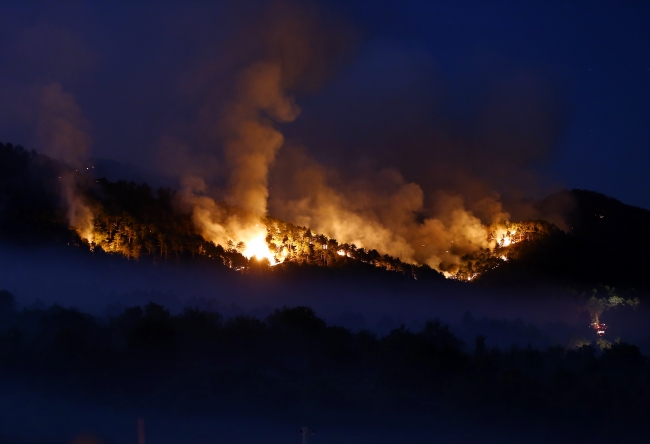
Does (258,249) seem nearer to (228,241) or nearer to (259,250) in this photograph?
(259,250)

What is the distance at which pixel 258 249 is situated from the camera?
42.2 m

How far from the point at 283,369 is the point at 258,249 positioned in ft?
73.7

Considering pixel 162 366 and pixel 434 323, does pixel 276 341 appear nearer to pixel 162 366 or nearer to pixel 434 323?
pixel 162 366

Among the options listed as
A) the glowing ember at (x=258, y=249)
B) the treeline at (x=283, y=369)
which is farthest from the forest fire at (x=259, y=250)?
the treeline at (x=283, y=369)

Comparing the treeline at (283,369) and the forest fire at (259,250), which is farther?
the forest fire at (259,250)

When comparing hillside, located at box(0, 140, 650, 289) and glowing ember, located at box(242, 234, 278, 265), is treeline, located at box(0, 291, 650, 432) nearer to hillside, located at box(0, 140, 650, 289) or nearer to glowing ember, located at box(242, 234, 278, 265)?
hillside, located at box(0, 140, 650, 289)

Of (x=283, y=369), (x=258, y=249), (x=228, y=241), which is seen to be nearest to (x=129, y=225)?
(x=228, y=241)

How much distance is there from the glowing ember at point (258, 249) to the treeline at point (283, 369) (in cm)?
1784

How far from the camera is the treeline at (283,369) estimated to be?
58.7ft

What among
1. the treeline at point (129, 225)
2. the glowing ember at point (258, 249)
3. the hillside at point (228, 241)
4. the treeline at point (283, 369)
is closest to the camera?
the treeline at point (283, 369)

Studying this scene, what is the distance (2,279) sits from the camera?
83.2ft

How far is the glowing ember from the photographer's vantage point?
41406 mm

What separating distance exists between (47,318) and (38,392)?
13.6ft

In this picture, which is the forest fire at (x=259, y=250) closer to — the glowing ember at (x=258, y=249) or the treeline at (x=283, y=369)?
the glowing ember at (x=258, y=249)
